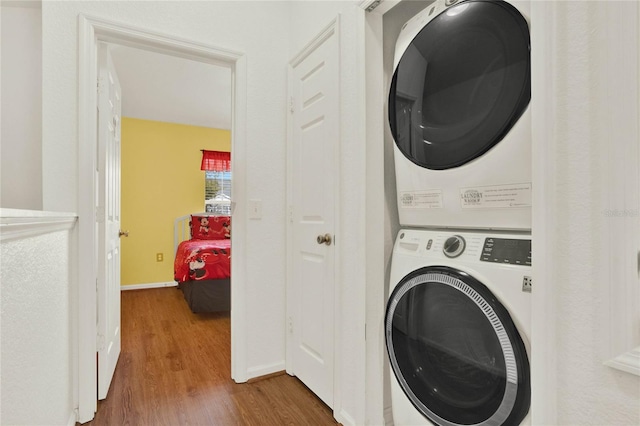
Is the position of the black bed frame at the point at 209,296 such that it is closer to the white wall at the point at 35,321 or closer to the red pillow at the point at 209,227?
the red pillow at the point at 209,227

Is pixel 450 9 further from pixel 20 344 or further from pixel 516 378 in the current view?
pixel 20 344

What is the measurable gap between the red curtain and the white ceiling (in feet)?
1.57

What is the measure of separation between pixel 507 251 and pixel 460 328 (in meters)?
0.28

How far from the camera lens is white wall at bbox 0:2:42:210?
183cm

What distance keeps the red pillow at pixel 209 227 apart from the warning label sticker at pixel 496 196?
4273 mm

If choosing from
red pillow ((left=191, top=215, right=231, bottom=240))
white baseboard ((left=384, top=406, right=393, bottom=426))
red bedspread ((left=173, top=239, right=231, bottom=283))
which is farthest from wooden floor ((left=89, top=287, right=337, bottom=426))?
red pillow ((left=191, top=215, right=231, bottom=240))

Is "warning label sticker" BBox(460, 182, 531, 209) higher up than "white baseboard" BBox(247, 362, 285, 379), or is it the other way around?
"warning label sticker" BBox(460, 182, 531, 209)

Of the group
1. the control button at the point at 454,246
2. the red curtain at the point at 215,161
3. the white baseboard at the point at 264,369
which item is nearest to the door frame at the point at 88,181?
the white baseboard at the point at 264,369

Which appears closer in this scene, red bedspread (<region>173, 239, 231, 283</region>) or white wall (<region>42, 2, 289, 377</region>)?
A: white wall (<region>42, 2, 289, 377</region>)

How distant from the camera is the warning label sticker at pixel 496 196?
0.91m

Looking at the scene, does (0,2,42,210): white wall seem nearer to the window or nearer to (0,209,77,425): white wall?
(0,209,77,425): white wall

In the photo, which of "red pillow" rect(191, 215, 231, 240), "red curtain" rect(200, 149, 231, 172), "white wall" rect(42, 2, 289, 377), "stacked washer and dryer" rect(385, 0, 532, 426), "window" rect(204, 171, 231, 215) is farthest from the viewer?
"window" rect(204, 171, 231, 215)

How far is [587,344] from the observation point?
29.0 inches

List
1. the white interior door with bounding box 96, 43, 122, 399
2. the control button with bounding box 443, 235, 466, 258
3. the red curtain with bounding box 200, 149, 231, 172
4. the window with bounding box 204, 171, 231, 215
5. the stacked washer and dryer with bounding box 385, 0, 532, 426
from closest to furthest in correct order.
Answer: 1. the stacked washer and dryer with bounding box 385, 0, 532, 426
2. the control button with bounding box 443, 235, 466, 258
3. the white interior door with bounding box 96, 43, 122, 399
4. the red curtain with bounding box 200, 149, 231, 172
5. the window with bounding box 204, 171, 231, 215
